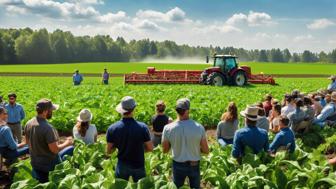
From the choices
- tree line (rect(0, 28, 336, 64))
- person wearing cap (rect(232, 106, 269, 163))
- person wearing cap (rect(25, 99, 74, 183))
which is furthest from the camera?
tree line (rect(0, 28, 336, 64))

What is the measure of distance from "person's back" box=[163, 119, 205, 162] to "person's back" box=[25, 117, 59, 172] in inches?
68.0

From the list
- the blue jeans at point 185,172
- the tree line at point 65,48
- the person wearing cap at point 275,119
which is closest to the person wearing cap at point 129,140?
the blue jeans at point 185,172

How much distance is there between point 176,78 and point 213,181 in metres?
23.1

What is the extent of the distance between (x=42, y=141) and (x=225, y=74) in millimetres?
23597

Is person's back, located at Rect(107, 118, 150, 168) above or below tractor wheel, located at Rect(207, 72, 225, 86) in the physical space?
above

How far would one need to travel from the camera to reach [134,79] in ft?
94.4

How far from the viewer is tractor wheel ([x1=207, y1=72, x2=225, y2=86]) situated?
27.7 metres

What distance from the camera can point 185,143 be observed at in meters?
5.61

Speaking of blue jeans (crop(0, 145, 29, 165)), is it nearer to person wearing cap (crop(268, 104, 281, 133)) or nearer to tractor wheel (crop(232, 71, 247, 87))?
person wearing cap (crop(268, 104, 281, 133))

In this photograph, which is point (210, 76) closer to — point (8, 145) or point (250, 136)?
point (8, 145)

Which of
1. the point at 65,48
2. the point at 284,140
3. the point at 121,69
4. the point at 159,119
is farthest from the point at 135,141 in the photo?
the point at 65,48

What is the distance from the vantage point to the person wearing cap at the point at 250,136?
637cm

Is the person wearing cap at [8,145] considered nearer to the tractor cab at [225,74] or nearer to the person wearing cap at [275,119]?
the person wearing cap at [275,119]

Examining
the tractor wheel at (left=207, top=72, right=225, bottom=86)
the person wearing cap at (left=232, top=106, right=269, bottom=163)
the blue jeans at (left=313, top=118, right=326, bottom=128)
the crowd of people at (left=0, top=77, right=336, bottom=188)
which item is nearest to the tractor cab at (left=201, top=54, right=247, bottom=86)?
the tractor wheel at (left=207, top=72, right=225, bottom=86)
